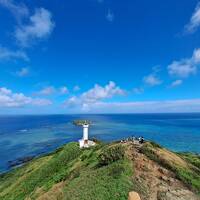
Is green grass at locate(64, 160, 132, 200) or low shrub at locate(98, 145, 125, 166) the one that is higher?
low shrub at locate(98, 145, 125, 166)

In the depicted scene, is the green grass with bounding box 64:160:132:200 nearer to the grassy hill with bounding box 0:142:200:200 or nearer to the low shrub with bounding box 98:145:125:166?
the grassy hill with bounding box 0:142:200:200

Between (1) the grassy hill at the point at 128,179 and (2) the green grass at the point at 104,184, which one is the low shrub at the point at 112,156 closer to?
(1) the grassy hill at the point at 128,179

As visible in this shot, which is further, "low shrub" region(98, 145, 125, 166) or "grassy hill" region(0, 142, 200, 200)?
"low shrub" region(98, 145, 125, 166)

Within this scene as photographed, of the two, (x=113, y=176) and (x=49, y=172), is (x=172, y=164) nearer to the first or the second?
(x=113, y=176)

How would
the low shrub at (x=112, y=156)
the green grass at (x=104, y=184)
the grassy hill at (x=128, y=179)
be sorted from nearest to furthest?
the green grass at (x=104, y=184) → the grassy hill at (x=128, y=179) → the low shrub at (x=112, y=156)

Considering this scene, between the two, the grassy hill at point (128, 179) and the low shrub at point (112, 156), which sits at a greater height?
the low shrub at point (112, 156)

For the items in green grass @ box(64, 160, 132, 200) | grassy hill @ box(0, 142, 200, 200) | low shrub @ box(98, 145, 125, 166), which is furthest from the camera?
low shrub @ box(98, 145, 125, 166)

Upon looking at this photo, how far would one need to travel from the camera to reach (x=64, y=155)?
4325 cm

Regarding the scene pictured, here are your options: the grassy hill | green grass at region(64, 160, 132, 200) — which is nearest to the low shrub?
the grassy hill

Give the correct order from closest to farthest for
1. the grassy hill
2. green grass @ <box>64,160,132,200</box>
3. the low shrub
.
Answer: green grass @ <box>64,160,132,200</box>, the grassy hill, the low shrub

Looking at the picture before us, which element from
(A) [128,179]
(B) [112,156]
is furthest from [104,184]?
(B) [112,156]

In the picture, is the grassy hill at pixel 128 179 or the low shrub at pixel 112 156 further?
the low shrub at pixel 112 156

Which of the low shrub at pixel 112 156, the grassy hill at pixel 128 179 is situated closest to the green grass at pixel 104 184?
the grassy hill at pixel 128 179

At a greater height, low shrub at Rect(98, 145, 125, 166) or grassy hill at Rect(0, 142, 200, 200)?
low shrub at Rect(98, 145, 125, 166)
